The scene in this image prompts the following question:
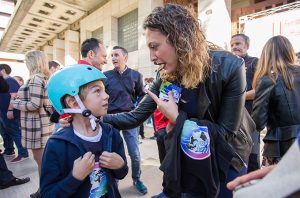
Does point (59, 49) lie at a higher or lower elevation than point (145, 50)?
higher

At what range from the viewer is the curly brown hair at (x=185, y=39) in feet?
4.66

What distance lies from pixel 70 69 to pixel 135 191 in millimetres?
2305

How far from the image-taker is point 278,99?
225 cm

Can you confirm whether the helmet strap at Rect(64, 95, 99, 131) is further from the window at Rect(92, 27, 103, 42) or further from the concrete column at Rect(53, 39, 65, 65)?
the concrete column at Rect(53, 39, 65, 65)

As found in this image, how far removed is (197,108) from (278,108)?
1.24 m

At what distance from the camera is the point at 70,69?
5.34ft

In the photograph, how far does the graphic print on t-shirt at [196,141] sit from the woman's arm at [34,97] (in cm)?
243

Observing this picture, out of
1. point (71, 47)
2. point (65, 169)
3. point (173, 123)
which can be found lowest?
point (65, 169)

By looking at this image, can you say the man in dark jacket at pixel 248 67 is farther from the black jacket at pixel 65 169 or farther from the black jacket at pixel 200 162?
the black jacket at pixel 65 169

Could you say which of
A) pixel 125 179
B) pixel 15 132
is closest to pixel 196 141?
pixel 125 179

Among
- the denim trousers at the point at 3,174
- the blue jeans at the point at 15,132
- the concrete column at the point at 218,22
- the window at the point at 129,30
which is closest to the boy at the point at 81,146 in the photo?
the denim trousers at the point at 3,174

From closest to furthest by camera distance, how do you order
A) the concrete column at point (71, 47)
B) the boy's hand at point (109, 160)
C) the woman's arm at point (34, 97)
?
the boy's hand at point (109, 160) → the woman's arm at point (34, 97) → the concrete column at point (71, 47)

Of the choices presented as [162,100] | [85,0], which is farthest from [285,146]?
[85,0]

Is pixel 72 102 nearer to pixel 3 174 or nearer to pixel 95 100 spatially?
pixel 95 100
